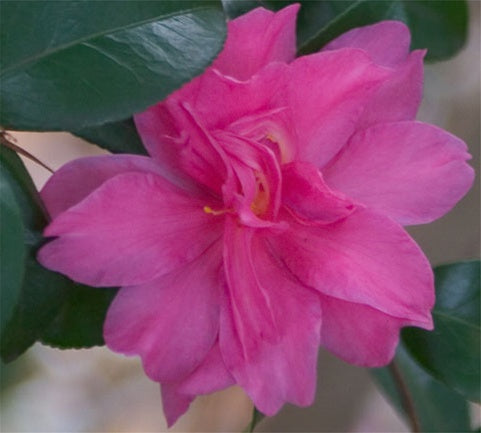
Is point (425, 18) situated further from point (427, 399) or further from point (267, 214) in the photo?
point (427, 399)

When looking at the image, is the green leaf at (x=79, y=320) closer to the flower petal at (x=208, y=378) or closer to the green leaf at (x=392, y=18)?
the flower petal at (x=208, y=378)

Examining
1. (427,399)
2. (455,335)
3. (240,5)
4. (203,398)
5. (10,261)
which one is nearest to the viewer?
(10,261)

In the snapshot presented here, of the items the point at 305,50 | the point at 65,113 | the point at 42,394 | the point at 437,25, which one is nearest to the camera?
the point at 65,113

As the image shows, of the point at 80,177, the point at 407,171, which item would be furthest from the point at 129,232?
the point at 407,171

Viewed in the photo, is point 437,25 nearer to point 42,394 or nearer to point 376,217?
point 376,217

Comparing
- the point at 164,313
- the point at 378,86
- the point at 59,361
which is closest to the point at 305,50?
the point at 378,86

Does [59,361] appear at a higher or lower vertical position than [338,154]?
lower
